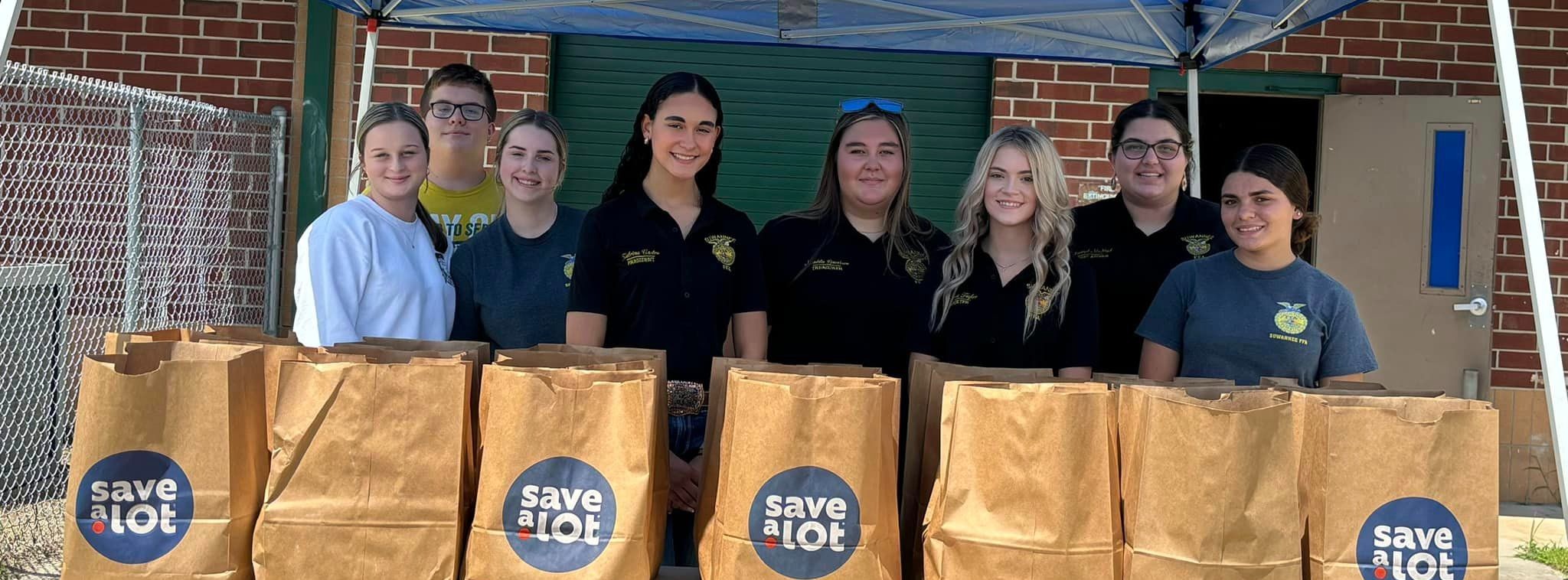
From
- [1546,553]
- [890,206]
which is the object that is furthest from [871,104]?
[1546,553]

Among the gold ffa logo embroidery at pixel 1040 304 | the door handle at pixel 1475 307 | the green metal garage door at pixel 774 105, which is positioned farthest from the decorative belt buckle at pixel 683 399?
the door handle at pixel 1475 307

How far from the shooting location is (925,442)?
6.80ft

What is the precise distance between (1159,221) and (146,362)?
2.64 meters

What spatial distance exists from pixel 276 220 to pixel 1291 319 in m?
4.66

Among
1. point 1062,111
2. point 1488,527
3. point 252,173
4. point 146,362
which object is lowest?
point 1488,527

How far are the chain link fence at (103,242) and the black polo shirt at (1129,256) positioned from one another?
137 inches

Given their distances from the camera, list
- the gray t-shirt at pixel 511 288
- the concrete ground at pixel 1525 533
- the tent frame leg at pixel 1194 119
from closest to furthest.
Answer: the gray t-shirt at pixel 511 288
the tent frame leg at pixel 1194 119
the concrete ground at pixel 1525 533

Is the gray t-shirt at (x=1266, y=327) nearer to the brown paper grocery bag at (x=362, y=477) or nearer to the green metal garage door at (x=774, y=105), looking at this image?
the brown paper grocery bag at (x=362, y=477)

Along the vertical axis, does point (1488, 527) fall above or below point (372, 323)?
below

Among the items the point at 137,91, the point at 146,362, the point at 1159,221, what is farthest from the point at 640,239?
the point at 137,91

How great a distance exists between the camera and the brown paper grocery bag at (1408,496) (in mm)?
1822

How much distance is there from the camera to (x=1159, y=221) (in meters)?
3.42

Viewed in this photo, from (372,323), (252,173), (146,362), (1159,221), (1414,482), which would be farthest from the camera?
(252,173)

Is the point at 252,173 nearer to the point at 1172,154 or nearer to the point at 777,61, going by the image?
the point at 777,61
